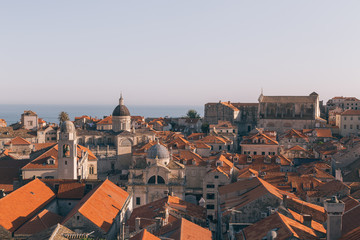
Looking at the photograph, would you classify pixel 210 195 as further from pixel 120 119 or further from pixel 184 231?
pixel 120 119

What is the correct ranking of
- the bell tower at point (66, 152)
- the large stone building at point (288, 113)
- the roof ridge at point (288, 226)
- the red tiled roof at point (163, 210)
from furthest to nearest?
1. the large stone building at point (288, 113)
2. the bell tower at point (66, 152)
3. the red tiled roof at point (163, 210)
4. the roof ridge at point (288, 226)

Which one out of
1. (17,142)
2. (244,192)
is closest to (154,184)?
(244,192)

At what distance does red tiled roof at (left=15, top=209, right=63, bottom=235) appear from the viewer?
3331cm

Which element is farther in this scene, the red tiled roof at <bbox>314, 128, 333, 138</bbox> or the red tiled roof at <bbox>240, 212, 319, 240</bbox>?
the red tiled roof at <bbox>314, 128, 333, 138</bbox>

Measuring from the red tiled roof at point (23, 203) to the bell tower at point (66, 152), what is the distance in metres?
6.03

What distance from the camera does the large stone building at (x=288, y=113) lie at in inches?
3993

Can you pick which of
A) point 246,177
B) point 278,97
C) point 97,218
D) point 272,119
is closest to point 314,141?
point 272,119

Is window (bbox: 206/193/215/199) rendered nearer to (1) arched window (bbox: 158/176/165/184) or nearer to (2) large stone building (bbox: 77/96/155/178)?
(1) arched window (bbox: 158/176/165/184)

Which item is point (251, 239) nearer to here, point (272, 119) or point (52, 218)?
point (52, 218)

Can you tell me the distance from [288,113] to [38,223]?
80.6m

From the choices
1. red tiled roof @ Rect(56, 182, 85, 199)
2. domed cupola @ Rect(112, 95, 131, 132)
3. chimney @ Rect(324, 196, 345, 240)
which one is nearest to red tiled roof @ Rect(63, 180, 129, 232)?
red tiled roof @ Rect(56, 182, 85, 199)

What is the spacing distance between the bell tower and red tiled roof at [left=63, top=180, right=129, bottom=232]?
6.99 metres

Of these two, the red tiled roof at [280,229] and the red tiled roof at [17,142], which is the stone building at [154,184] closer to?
the red tiled roof at [280,229]

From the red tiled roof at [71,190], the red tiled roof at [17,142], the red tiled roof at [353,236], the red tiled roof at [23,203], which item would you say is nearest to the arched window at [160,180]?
the red tiled roof at [71,190]
